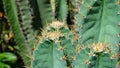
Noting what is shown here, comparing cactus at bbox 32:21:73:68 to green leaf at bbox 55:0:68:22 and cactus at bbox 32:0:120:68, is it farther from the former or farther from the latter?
green leaf at bbox 55:0:68:22

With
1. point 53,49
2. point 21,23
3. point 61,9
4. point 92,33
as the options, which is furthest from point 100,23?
point 21,23

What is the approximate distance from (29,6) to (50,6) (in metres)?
0.21

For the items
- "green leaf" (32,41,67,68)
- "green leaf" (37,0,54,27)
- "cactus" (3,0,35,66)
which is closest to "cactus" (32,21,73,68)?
"green leaf" (32,41,67,68)

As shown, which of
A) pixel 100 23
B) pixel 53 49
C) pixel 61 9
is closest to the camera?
pixel 53 49

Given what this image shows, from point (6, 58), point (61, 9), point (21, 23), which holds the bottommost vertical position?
point (6, 58)

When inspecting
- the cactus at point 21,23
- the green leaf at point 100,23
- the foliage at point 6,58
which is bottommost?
the foliage at point 6,58

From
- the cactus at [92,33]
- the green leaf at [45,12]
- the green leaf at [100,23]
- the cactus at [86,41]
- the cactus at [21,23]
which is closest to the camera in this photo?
the cactus at [86,41]

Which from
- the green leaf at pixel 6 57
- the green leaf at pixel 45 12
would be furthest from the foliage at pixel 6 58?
the green leaf at pixel 45 12

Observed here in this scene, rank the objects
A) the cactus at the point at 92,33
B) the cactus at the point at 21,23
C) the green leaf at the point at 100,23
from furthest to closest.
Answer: the cactus at the point at 21,23, the green leaf at the point at 100,23, the cactus at the point at 92,33

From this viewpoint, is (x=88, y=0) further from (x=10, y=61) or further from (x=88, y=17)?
(x=10, y=61)

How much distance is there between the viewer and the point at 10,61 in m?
3.70

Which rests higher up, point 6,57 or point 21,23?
point 21,23

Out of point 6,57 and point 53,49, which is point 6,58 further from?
point 53,49

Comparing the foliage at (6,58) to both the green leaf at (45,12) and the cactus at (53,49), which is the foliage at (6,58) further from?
the cactus at (53,49)
